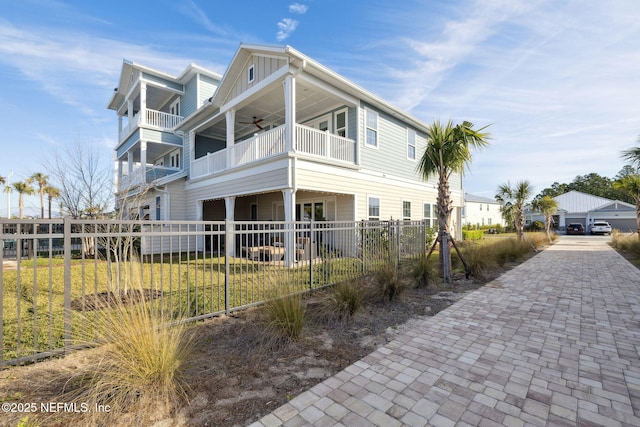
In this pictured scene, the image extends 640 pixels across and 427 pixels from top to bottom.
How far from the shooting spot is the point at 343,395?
2598mm

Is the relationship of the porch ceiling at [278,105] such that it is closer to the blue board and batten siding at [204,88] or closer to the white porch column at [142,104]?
the blue board and batten siding at [204,88]

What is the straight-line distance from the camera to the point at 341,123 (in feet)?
41.3

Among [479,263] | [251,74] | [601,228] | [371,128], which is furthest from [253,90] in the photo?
[601,228]

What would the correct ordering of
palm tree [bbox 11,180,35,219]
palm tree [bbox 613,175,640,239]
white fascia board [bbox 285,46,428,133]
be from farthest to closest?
palm tree [bbox 11,180,35,219], palm tree [bbox 613,175,640,239], white fascia board [bbox 285,46,428,133]

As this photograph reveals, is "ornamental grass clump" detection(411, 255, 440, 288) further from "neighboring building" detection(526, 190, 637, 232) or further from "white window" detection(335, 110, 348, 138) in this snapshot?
"neighboring building" detection(526, 190, 637, 232)

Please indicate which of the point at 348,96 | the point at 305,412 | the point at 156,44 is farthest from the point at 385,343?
the point at 156,44

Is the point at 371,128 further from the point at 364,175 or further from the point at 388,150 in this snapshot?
the point at 364,175

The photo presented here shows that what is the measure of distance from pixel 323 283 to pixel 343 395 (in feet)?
13.6

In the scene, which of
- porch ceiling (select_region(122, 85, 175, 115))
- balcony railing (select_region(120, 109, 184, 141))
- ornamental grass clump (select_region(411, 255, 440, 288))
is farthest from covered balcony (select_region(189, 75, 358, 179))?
porch ceiling (select_region(122, 85, 175, 115))

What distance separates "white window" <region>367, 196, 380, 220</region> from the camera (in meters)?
12.9

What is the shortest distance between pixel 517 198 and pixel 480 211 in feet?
81.1

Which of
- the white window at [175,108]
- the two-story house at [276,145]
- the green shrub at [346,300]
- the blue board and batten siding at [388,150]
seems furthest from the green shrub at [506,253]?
the white window at [175,108]

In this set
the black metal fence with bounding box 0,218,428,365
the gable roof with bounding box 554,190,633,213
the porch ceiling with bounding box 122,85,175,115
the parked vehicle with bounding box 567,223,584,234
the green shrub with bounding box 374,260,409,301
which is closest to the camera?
the black metal fence with bounding box 0,218,428,365

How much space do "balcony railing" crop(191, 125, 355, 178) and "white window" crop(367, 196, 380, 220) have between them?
2245mm
